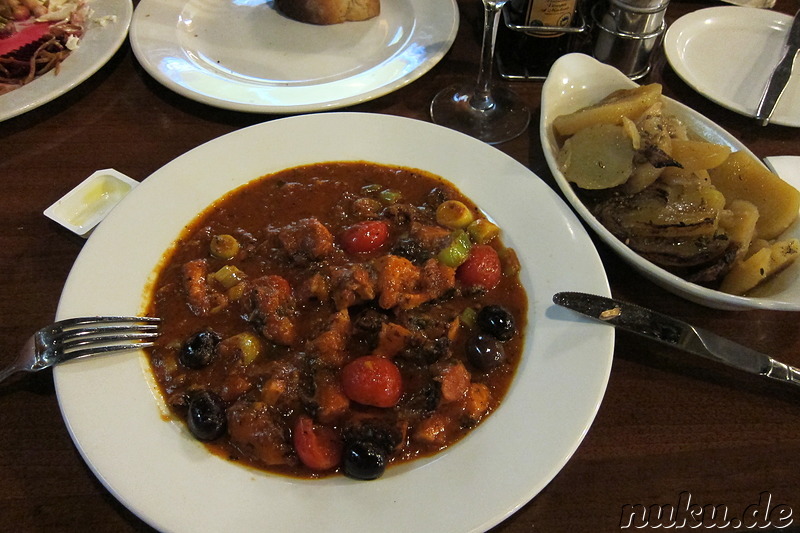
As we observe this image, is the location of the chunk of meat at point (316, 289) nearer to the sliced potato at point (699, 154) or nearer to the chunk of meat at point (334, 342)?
the chunk of meat at point (334, 342)

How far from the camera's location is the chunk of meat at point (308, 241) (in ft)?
8.84

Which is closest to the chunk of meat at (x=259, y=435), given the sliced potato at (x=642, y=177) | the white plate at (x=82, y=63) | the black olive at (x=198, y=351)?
the black olive at (x=198, y=351)

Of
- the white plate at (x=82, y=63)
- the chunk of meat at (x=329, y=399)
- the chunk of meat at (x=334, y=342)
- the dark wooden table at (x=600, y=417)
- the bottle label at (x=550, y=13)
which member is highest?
the bottle label at (x=550, y=13)

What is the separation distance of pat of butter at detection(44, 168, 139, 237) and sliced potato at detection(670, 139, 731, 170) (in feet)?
9.27

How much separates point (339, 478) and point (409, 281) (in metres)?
0.90

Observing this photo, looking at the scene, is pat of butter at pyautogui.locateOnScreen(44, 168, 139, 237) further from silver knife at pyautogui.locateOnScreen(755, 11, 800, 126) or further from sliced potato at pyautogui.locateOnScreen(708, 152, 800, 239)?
silver knife at pyautogui.locateOnScreen(755, 11, 800, 126)

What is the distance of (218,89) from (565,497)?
10.1 feet

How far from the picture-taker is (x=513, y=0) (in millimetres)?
Result: 3566

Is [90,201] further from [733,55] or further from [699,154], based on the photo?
[733,55]

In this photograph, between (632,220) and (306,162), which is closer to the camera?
(632,220)

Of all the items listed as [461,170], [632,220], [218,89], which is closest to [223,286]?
[461,170]

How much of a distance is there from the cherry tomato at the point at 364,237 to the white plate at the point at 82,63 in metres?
2.16

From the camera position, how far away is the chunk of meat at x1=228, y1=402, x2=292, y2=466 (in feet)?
6.79

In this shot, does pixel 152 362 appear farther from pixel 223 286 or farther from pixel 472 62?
pixel 472 62
